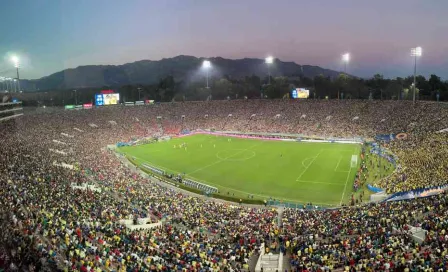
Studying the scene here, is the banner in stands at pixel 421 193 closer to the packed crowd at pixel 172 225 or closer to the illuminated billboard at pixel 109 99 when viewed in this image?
the packed crowd at pixel 172 225

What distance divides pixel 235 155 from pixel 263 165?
7872 millimetres

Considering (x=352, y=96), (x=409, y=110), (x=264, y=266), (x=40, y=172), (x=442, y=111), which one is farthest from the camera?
(x=352, y=96)

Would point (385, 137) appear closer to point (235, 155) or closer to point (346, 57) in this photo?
point (235, 155)

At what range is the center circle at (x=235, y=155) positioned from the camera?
161 feet

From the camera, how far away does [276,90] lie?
108312 millimetres

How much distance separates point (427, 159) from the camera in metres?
31.5

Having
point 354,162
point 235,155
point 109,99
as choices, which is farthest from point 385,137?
point 109,99

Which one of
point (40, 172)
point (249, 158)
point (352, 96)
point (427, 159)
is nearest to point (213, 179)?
point (249, 158)

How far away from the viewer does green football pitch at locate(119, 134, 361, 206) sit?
33406 millimetres

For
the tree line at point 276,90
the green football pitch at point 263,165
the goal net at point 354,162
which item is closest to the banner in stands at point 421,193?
the green football pitch at point 263,165

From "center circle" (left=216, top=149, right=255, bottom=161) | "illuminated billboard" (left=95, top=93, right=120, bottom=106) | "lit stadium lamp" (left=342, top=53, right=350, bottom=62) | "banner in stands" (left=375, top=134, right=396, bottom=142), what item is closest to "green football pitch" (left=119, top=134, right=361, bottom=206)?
"center circle" (left=216, top=149, right=255, bottom=161)

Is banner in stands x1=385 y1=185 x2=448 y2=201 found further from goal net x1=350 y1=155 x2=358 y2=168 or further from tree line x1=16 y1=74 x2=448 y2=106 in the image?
tree line x1=16 y1=74 x2=448 y2=106

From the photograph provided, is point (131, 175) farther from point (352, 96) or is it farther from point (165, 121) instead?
point (352, 96)

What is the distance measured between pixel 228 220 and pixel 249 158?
2626 centimetres
